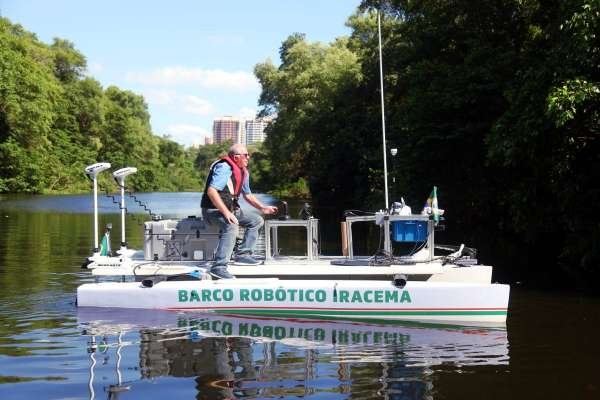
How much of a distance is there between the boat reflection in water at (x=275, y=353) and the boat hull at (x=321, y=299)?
15 cm

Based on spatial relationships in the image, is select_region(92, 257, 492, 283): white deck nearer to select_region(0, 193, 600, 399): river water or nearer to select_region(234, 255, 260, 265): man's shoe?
select_region(234, 255, 260, 265): man's shoe

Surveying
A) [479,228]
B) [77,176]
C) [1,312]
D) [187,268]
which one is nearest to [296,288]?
[187,268]

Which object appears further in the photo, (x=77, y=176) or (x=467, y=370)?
(x=77, y=176)

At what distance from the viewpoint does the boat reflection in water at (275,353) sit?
7.26 m

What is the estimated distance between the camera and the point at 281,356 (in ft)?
27.7

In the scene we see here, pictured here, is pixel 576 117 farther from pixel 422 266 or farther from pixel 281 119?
pixel 281 119

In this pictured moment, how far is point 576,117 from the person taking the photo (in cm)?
1457

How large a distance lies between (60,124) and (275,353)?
8719 cm

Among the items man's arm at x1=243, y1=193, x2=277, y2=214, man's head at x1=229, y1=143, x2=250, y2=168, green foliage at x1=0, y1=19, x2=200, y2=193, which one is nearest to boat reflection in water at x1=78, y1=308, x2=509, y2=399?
man's arm at x1=243, y1=193, x2=277, y2=214

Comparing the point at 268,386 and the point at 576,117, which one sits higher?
the point at 576,117

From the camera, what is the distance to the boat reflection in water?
7262 millimetres

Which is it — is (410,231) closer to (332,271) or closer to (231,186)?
(332,271)

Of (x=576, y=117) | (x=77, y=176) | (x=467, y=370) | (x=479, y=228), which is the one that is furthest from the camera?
(x=77, y=176)

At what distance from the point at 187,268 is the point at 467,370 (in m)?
4.75
